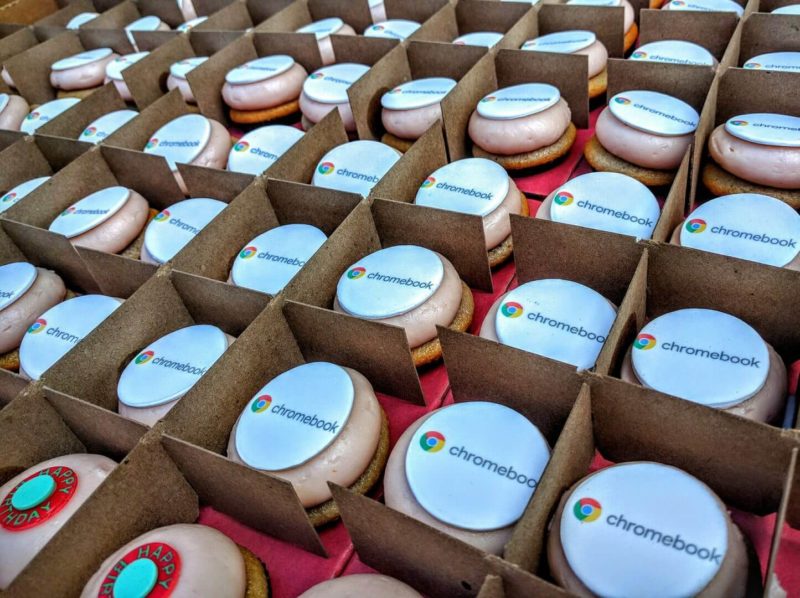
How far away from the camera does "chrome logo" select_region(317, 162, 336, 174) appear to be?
7.50 feet

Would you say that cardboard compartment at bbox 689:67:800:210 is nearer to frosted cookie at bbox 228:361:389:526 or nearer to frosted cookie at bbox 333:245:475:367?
frosted cookie at bbox 333:245:475:367

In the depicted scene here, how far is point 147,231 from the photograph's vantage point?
223 cm

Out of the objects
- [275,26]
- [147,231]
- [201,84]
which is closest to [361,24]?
[275,26]

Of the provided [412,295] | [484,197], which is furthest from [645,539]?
[484,197]

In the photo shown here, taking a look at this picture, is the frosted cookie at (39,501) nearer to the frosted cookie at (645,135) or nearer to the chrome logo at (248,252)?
the chrome logo at (248,252)

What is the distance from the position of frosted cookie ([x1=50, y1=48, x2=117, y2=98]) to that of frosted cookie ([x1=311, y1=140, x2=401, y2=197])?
6.16 feet

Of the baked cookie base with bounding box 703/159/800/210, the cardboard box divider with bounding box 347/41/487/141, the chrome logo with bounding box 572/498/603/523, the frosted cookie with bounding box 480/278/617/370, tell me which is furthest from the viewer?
the cardboard box divider with bounding box 347/41/487/141

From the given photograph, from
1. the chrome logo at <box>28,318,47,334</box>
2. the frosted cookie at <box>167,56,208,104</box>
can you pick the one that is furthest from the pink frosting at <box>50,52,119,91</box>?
the chrome logo at <box>28,318,47,334</box>

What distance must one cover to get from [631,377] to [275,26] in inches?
104

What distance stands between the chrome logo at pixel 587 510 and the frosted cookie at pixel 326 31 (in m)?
2.44

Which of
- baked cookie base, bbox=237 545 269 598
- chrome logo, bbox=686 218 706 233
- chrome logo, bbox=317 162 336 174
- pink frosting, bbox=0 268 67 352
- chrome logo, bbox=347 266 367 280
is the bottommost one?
baked cookie base, bbox=237 545 269 598

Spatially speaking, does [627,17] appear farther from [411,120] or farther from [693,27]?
[411,120]

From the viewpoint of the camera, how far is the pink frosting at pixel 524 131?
7.34 feet

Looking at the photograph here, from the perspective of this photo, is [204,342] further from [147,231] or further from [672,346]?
[672,346]
